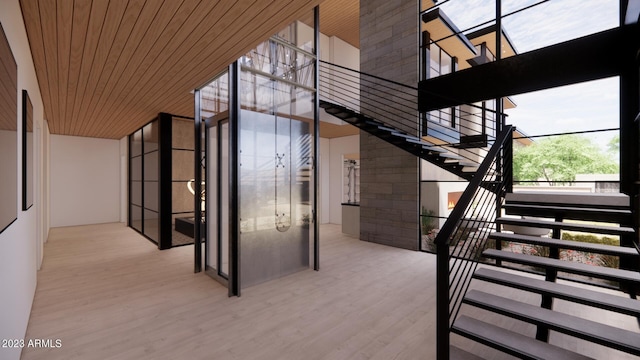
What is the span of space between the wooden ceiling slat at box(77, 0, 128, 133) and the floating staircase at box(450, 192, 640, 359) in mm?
3843

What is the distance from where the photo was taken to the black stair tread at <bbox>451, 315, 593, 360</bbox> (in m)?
1.87

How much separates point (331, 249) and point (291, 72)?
3.65 meters

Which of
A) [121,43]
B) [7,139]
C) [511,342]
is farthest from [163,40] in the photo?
[511,342]

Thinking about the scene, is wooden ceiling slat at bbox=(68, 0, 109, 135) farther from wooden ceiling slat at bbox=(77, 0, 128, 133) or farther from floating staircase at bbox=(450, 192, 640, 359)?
floating staircase at bbox=(450, 192, 640, 359)

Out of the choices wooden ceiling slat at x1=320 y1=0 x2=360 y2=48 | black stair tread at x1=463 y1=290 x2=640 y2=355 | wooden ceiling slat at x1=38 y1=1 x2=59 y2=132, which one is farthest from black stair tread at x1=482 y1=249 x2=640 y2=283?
wooden ceiling slat at x1=320 y1=0 x2=360 y2=48

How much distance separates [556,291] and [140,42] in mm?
4518

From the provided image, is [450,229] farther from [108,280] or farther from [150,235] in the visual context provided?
[150,235]

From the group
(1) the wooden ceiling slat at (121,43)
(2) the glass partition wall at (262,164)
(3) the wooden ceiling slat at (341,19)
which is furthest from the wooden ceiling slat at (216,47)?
(3) the wooden ceiling slat at (341,19)

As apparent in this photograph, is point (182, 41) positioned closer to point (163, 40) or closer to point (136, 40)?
point (163, 40)

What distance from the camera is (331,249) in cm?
598

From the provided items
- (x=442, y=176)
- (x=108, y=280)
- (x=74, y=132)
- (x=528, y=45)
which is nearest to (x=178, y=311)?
(x=108, y=280)

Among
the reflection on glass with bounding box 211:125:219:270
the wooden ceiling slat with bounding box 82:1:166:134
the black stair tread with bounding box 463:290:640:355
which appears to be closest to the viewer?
the black stair tread with bounding box 463:290:640:355

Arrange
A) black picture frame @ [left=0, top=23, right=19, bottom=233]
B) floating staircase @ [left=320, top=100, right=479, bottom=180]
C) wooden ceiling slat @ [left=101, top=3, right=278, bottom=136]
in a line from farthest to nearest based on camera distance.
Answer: floating staircase @ [left=320, top=100, right=479, bottom=180] → wooden ceiling slat @ [left=101, top=3, right=278, bottom=136] → black picture frame @ [left=0, top=23, right=19, bottom=233]

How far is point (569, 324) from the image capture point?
1.97 metres
